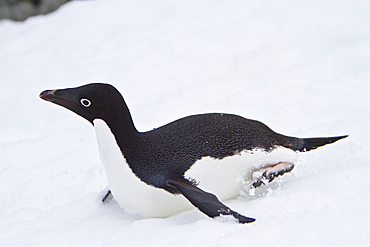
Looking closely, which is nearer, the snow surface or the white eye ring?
the snow surface

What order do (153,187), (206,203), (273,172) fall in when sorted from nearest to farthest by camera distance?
(206,203) → (153,187) → (273,172)

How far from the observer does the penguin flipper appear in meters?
2.04

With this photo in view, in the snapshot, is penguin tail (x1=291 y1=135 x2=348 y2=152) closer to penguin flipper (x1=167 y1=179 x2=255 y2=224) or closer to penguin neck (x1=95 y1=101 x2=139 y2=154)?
penguin flipper (x1=167 y1=179 x2=255 y2=224)

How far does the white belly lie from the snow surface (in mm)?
58

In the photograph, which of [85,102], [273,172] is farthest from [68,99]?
[273,172]

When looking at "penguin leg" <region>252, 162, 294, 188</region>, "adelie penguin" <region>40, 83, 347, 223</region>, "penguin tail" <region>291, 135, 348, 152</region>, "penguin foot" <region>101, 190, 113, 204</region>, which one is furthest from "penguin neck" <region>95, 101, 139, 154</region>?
"penguin tail" <region>291, 135, 348, 152</region>

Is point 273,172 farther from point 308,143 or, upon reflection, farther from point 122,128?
point 122,128

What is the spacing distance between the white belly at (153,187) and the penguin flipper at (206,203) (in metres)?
0.11

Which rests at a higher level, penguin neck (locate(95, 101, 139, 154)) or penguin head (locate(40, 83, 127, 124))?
penguin head (locate(40, 83, 127, 124))

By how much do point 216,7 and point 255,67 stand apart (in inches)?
57.5

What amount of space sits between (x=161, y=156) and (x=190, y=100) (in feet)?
6.71

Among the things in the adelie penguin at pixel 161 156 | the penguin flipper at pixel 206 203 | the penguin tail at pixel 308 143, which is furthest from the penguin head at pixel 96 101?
the penguin tail at pixel 308 143

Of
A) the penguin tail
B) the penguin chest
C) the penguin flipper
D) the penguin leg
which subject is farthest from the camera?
the penguin tail

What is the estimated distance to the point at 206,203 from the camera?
6.82ft
